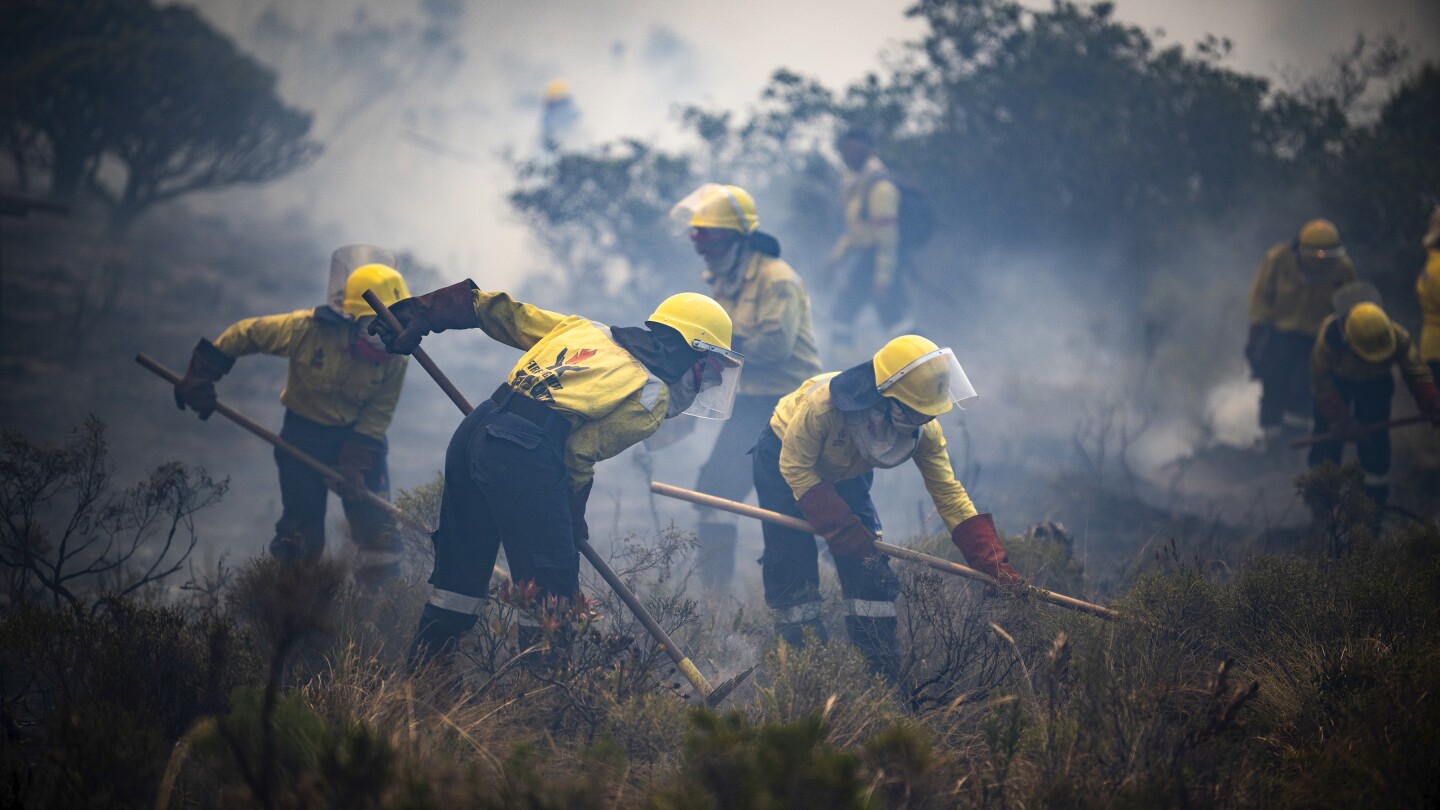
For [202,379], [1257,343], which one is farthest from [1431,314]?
[202,379]

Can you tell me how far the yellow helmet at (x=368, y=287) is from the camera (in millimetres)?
5000

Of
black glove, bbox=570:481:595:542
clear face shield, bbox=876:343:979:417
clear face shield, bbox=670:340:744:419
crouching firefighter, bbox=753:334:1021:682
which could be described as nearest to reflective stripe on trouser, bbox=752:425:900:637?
crouching firefighter, bbox=753:334:1021:682

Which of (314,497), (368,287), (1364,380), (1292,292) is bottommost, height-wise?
(314,497)

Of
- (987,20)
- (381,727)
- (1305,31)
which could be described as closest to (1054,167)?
(987,20)

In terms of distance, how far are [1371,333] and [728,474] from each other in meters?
4.58

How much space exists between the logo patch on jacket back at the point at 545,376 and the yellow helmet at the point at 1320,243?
6.58m

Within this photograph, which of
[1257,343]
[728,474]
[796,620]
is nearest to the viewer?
[796,620]

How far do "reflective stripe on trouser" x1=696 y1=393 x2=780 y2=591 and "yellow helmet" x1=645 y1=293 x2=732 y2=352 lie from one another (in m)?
1.75

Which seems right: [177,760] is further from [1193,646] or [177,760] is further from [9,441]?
[1193,646]

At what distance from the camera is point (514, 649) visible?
3904mm

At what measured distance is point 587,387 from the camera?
3.80 meters

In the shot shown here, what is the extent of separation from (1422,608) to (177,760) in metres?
4.92

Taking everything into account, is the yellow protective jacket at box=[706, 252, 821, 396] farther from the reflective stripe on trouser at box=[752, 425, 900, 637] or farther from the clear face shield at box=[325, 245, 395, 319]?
the clear face shield at box=[325, 245, 395, 319]

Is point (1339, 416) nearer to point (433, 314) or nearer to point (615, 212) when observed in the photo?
point (433, 314)
